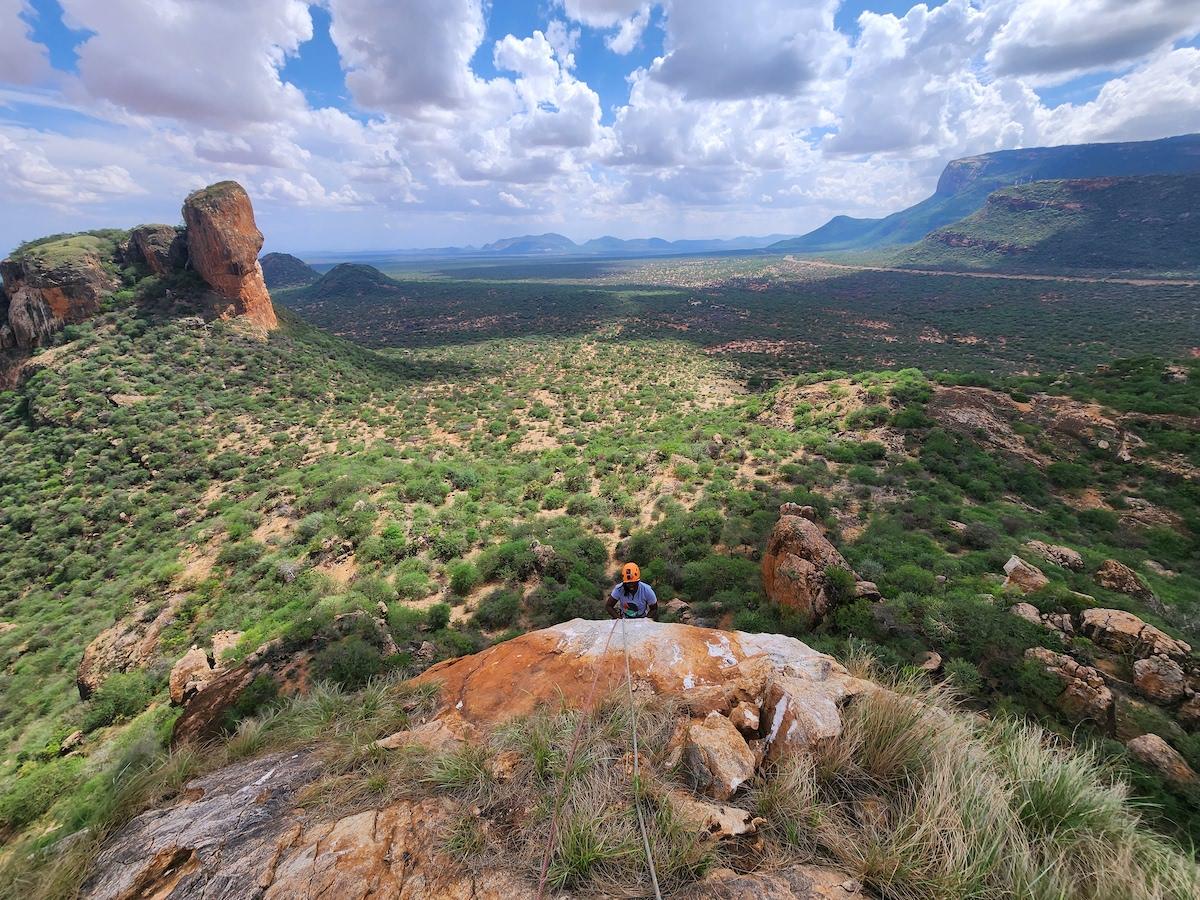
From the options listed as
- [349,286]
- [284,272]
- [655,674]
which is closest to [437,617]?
[655,674]

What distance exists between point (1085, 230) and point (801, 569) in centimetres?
16798

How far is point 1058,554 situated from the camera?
413 inches

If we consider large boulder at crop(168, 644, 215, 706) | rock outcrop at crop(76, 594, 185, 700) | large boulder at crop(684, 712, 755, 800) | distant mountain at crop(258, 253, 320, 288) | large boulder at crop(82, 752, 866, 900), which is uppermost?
distant mountain at crop(258, 253, 320, 288)

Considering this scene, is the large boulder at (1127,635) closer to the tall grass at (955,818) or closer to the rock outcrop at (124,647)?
the tall grass at (955,818)

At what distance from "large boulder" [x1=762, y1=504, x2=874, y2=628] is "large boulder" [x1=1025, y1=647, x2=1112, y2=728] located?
300 cm

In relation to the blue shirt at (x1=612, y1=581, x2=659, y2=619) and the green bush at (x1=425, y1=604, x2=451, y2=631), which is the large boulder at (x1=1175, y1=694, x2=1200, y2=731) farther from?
the green bush at (x1=425, y1=604, x2=451, y2=631)

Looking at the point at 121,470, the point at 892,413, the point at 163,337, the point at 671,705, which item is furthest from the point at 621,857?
the point at 163,337

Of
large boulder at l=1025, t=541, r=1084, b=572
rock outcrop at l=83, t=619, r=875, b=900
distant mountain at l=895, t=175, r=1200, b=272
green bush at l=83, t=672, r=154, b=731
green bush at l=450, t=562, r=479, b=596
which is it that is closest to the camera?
rock outcrop at l=83, t=619, r=875, b=900

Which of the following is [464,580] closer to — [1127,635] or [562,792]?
[562,792]

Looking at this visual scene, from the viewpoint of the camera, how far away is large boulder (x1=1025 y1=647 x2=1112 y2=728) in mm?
6156

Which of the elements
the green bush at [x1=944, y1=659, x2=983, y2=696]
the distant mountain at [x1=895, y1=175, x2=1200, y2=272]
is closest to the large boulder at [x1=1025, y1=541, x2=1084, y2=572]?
the green bush at [x1=944, y1=659, x2=983, y2=696]

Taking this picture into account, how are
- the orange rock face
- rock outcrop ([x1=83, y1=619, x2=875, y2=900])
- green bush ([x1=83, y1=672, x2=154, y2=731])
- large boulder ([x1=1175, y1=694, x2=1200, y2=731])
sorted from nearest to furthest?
rock outcrop ([x1=83, y1=619, x2=875, y2=900]) → large boulder ([x1=1175, y1=694, x2=1200, y2=731]) → green bush ([x1=83, y1=672, x2=154, y2=731]) → the orange rock face

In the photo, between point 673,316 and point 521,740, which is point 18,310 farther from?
point 673,316

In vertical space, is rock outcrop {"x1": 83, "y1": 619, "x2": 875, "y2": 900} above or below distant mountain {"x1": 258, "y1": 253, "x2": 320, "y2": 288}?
below
